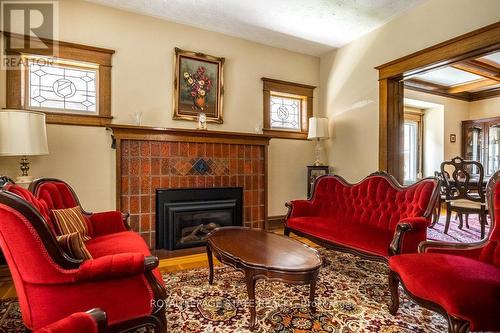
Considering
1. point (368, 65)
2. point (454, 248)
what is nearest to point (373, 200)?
point (454, 248)

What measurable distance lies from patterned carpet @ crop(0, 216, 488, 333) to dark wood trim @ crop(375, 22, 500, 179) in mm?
1741

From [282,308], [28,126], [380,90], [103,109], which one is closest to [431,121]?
[380,90]

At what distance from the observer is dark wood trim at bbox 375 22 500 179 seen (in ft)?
9.08

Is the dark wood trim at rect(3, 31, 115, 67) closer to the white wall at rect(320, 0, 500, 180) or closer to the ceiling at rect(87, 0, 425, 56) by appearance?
the ceiling at rect(87, 0, 425, 56)

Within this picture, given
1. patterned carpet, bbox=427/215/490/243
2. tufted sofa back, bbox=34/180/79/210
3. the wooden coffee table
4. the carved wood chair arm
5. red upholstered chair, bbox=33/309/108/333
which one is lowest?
patterned carpet, bbox=427/215/490/243

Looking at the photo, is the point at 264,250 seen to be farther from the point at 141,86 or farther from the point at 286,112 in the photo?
the point at 286,112

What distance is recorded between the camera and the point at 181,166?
3393 mm

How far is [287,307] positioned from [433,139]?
6346 millimetres

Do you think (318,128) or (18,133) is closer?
(18,133)

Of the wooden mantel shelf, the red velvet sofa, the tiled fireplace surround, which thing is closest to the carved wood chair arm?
the red velvet sofa

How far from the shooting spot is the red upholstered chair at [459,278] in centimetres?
127

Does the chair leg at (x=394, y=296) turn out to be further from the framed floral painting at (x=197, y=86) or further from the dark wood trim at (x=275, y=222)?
the framed floral painting at (x=197, y=86)

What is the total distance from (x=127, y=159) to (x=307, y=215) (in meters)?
2.26

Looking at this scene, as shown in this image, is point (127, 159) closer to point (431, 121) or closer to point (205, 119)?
point (205, 119)
